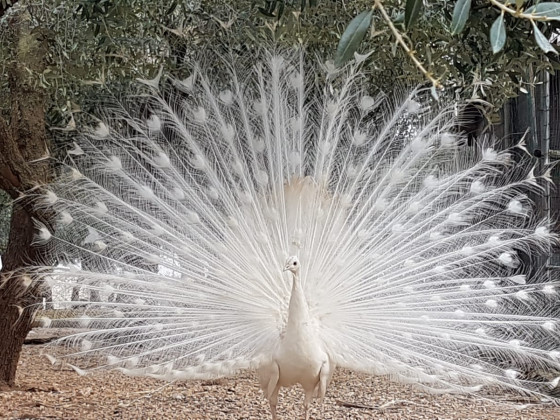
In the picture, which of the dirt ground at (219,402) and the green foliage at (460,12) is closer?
the green foliage at (460,12)

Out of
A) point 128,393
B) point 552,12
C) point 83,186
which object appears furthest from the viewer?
point 128,393

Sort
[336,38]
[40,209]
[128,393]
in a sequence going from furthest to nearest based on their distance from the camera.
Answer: [128,393] < [40,209] < [336,38]

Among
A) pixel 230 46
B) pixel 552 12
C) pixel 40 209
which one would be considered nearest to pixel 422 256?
pixel 230 46

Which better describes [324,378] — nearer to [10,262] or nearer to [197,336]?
[197,336]

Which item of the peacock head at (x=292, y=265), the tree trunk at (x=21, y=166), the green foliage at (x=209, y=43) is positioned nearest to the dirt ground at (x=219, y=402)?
the tree trunk at (x=21, y=166)

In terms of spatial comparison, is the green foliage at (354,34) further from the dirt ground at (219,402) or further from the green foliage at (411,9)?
the dirt ground at (219,402)

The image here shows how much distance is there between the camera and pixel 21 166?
16.6 feet

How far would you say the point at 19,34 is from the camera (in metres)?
5.11

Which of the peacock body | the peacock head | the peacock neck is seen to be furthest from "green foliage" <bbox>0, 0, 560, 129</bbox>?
the peacock neck

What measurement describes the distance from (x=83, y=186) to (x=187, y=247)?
822mm

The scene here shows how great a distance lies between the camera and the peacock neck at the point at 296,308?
438 centimetres

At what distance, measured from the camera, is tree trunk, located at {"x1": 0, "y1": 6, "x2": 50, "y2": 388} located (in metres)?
4.95

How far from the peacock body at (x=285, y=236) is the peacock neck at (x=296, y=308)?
16 cm

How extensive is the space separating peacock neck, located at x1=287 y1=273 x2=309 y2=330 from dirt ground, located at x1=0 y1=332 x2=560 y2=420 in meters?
1.32
